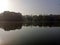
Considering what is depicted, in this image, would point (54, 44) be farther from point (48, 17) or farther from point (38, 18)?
point (38, 18)

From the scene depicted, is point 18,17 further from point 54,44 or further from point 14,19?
point 54,44

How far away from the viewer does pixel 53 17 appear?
1247 inches

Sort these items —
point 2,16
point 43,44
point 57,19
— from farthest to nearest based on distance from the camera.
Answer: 1. point 2,16
2. point 57,19
3. point 43,44

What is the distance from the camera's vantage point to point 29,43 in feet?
30.4

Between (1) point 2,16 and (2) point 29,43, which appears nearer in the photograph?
(2) point 29,43

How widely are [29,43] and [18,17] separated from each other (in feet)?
85.0

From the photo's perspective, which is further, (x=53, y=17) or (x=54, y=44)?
(x=53, y=17)

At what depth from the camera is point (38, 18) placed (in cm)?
3428

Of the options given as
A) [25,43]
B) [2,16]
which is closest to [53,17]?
[2,16]

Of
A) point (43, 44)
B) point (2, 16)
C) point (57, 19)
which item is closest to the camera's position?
point (43, 44)

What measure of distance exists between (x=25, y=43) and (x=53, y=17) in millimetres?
22852

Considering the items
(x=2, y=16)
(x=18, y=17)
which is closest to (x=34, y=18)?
(x=18, y=17)

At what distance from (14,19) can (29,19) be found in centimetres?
281

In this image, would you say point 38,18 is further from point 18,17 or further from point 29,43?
point 29,43
